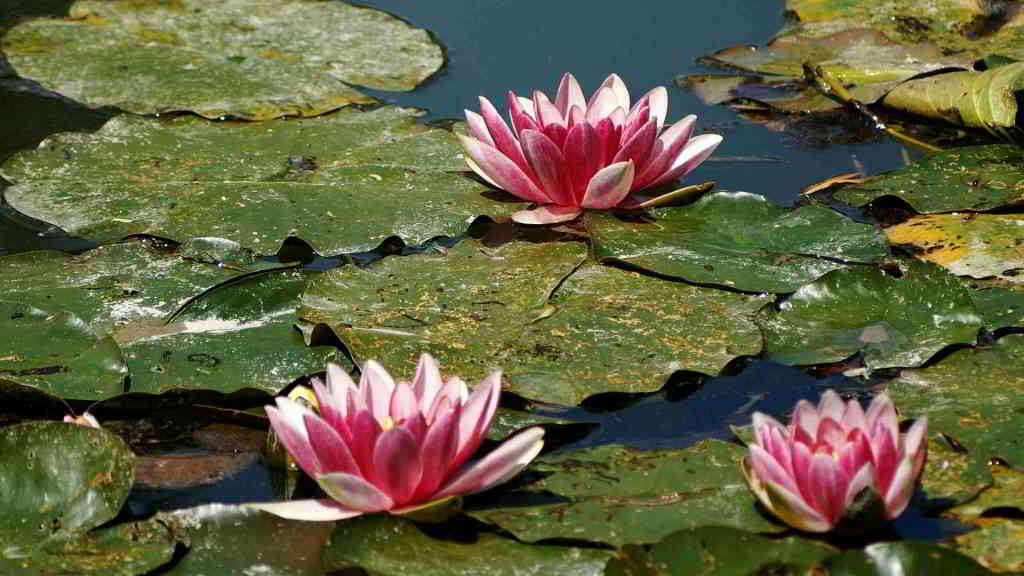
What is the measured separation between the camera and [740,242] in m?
3.16

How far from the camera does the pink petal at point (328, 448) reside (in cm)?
212

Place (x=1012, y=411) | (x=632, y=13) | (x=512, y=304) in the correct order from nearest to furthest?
(x=1012, y=411)
(x=512, y=304)
(x=632, y=13)

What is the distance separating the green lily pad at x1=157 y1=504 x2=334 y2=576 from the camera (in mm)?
2111

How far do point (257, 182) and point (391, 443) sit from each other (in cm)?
167

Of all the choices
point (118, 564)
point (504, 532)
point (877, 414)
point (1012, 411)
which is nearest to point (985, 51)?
point (1012, 411)

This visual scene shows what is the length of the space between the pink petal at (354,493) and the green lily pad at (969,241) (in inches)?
65.8

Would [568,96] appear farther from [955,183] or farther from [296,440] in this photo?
[296,440]

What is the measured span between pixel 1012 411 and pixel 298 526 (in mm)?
1426

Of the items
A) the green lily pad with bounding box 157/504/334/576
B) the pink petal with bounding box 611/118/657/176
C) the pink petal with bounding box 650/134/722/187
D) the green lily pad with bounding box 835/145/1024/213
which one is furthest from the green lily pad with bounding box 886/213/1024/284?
the green lily pad with bounding box 157/504/334/576

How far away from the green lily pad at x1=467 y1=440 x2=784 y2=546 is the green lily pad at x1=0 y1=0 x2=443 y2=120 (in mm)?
2233

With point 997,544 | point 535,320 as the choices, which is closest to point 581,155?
point 535,320

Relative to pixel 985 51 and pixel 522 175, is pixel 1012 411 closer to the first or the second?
pixel 522 175

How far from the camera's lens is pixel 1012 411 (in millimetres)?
2420

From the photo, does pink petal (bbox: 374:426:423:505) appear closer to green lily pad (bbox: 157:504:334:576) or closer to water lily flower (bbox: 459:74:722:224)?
green lily pad (bbox: 157:504:334:576)
